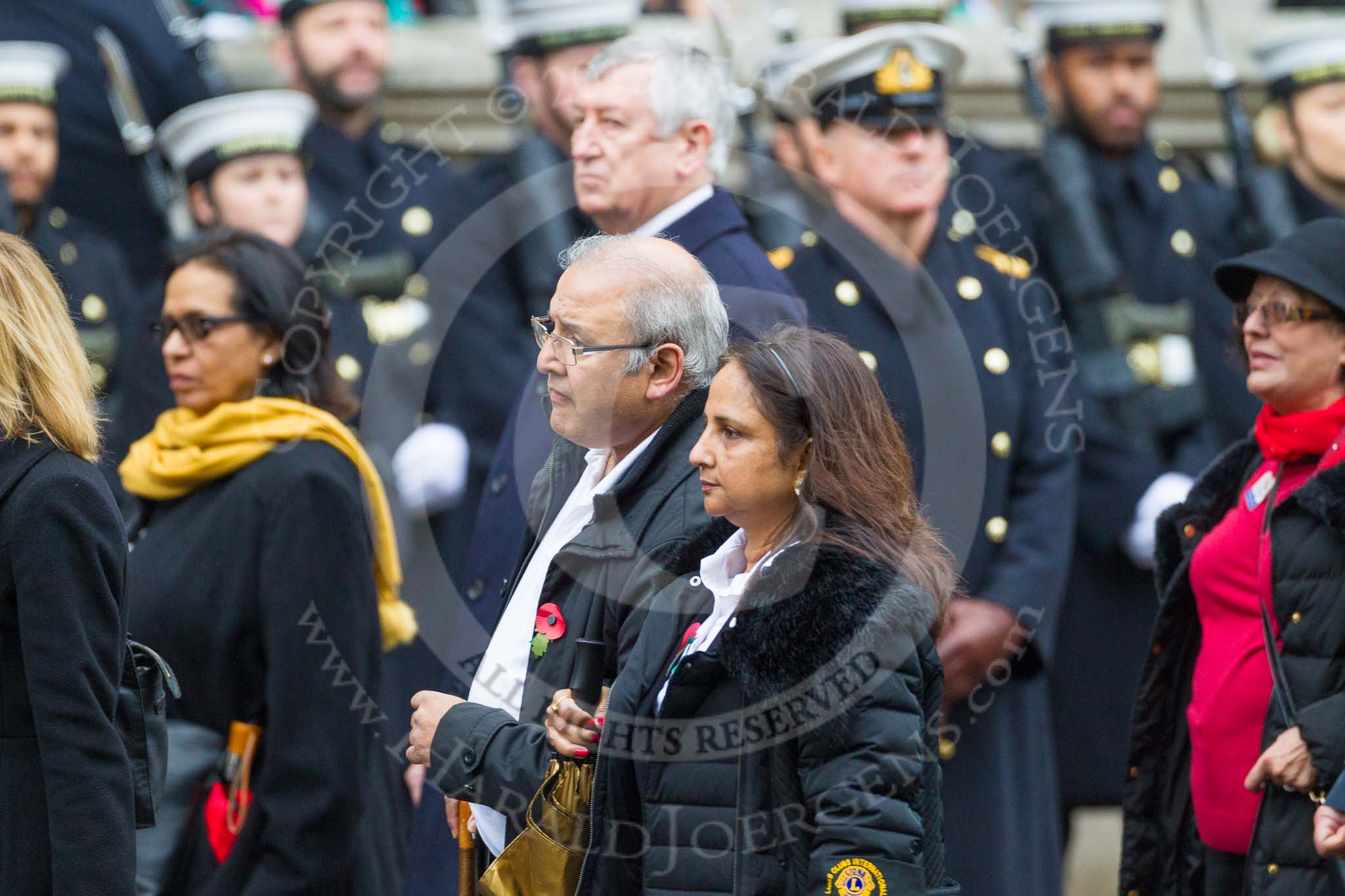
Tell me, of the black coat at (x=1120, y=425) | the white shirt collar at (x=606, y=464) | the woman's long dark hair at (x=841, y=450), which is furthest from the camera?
the black coat at (x=1120, y=425)

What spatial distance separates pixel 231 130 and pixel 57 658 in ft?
11.1

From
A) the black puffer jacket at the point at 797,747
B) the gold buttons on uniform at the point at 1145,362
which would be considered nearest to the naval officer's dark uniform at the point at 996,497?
the gold buttons on uniform at the point at 1145,362

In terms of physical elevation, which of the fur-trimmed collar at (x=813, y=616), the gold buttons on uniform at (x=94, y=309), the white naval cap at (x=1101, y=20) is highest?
the white naval cap at (x=1101, y=20)

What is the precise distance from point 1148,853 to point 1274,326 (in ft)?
3.61

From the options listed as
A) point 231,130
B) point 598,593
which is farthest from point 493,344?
point 598,593

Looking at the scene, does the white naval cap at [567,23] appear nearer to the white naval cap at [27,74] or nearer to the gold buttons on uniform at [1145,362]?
the white naval cap at [27,74]

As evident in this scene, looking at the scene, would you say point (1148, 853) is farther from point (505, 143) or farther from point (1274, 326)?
point (505, 143)

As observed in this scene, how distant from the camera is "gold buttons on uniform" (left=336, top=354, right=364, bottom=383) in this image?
6.32 m

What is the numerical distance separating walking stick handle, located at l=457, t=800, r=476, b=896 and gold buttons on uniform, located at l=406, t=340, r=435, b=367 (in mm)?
2754

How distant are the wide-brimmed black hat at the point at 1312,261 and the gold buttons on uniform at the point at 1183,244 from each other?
2384 mm

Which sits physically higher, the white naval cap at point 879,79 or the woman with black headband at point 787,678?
the white naval cap at point 879,79

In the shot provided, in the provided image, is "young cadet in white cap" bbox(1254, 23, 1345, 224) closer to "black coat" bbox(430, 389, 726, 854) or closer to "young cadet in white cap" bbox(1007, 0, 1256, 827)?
"young cadet in white cap" bbox(1007, 0, 1256, 827)

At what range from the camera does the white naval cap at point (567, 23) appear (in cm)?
668

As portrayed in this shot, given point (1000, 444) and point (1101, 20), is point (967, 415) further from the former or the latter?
point (1101, 20)
